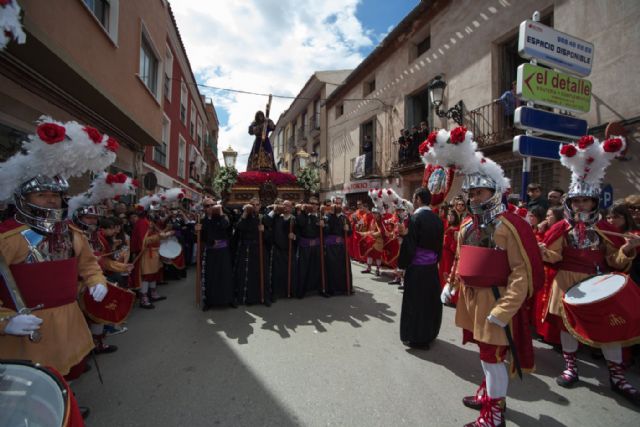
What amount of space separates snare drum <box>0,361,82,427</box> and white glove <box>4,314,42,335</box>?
50 cm

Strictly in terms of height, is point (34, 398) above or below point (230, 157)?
below

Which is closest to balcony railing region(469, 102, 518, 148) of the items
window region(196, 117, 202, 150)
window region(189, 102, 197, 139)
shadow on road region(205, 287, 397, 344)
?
Answer: shadow on road region(205, 287, 397, 344)

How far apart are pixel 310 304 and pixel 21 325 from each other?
434cm

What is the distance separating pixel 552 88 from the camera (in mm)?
5676

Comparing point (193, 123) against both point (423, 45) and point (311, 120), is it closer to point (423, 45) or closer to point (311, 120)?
point (311, 120)

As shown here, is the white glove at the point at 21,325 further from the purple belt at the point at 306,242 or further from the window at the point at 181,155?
the window at the point at 181,155

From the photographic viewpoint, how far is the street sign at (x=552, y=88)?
5.31 metres

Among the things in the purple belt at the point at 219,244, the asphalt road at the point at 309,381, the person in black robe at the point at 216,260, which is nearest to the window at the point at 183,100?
the person in black robe at the point at 216,260

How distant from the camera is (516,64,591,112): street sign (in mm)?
5312

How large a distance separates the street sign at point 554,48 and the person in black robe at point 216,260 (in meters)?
5.94

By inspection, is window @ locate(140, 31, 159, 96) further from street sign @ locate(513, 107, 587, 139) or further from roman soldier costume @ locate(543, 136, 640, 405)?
roman soldier costume @ locate(543, 136, 640, 405)

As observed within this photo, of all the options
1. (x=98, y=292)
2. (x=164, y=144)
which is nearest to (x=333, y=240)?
(x=98, y=292)

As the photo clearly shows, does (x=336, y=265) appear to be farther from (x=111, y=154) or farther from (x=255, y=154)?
(x=255, y=154)

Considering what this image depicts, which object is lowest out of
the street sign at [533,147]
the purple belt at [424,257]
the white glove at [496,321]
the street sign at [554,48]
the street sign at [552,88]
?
the white glove at [496,321]
